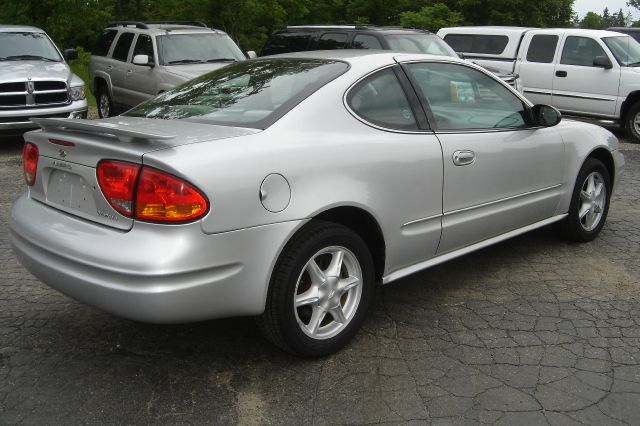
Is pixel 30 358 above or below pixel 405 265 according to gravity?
below

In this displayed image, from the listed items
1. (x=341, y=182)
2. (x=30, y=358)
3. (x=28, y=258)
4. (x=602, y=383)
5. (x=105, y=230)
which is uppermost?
(x=341, y=182)

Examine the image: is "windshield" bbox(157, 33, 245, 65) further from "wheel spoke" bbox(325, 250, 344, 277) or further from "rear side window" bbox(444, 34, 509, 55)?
"wheel spoke" bbox(325, 250, 344, 277)

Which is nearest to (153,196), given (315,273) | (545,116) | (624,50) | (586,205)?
(315,273)

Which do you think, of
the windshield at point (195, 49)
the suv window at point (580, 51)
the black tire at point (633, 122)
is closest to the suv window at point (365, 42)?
the windshield at point (195, 49)

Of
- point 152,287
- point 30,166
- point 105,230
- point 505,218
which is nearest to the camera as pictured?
point 152,287

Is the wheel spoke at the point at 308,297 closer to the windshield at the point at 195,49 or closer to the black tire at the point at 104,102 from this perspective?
the windshield at the point at 195,49

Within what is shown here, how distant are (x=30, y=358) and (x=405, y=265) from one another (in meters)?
2.06

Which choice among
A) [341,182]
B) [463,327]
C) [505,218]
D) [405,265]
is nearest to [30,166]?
[341,182]

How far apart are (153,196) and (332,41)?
318 inches

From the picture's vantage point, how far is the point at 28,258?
3484 millimetres

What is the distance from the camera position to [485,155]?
14.0ft

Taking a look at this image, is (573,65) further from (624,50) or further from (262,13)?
(262,13)

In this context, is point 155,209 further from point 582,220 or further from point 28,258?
point 582,220

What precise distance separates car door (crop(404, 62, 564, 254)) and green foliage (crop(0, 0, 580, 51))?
16.0 meters
